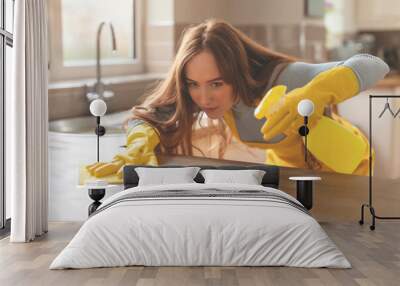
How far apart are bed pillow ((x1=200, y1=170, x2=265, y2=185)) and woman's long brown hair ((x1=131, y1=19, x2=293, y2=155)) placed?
60 cm

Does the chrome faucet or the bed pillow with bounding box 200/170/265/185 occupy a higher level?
the chrome faucet

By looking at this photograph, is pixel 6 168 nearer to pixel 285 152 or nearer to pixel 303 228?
pixel 285 152

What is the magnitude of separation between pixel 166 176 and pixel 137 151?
0.72 m

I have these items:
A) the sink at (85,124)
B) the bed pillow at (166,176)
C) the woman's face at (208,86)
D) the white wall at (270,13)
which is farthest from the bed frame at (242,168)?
the white wall at (270,13)

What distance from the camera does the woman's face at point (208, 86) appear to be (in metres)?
8.18

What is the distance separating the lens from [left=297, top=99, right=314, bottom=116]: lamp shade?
7895mm

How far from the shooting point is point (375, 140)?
8.08m

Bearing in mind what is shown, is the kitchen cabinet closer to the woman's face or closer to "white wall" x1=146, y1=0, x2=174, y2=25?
the woman's face

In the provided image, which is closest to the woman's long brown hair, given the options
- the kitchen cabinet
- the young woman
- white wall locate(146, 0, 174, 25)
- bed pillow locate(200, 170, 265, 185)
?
the young woman

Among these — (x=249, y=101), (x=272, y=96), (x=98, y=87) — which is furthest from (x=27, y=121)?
(x=272, y=96)

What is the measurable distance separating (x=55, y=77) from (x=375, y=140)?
3.30 metres

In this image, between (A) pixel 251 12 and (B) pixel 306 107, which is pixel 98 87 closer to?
(A) pixel 251 12

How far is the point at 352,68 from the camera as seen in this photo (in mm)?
8039

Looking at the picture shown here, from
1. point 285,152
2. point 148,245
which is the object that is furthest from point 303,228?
point 285,152
